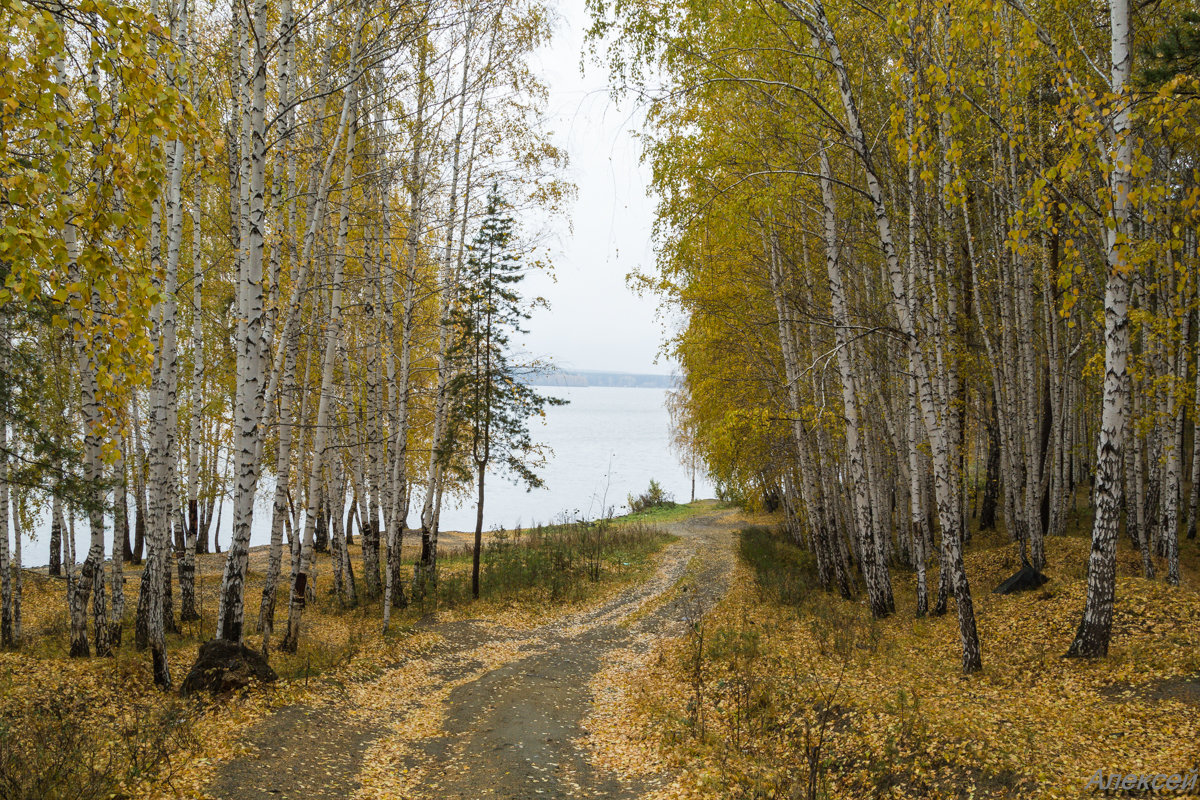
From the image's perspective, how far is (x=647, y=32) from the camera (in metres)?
7.46

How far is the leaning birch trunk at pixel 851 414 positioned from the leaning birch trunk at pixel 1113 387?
318 centimetres

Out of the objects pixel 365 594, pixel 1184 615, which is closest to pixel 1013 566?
pixel 1184 615

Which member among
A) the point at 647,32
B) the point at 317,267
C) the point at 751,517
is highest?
the point at 647,32

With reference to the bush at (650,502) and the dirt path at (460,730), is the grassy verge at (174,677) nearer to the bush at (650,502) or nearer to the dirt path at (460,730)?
the dirt path at (460,730)

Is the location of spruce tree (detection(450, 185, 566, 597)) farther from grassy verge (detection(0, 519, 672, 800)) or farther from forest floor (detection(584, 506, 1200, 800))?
forest floor (detection(584, 506, 1200, 800))

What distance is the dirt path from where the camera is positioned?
5520 millimetres

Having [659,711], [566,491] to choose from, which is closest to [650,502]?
[566,491]

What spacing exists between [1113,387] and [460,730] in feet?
25.7

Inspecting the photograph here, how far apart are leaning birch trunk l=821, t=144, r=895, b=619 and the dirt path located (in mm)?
3521

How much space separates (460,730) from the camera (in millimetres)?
7008

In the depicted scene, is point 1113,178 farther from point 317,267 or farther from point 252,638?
point 252,638

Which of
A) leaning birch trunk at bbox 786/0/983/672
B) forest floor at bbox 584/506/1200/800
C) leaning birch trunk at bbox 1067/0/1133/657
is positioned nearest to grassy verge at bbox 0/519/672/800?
forest floor at bbox 584/506/1200/800

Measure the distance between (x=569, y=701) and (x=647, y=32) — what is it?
27.4 feet

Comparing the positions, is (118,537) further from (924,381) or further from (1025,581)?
(1025,581)
